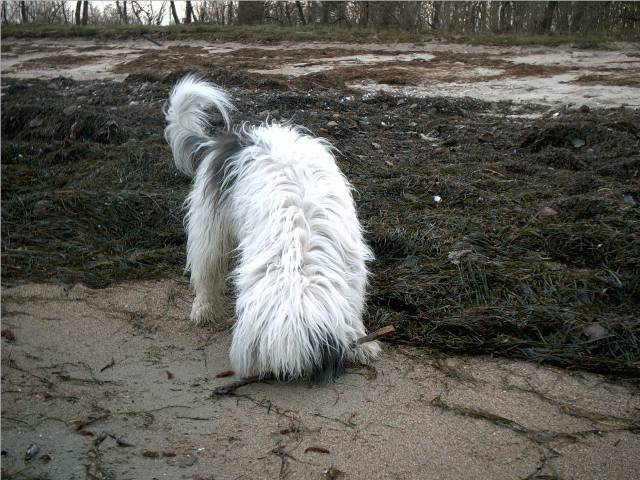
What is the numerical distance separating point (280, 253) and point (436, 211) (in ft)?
8.41

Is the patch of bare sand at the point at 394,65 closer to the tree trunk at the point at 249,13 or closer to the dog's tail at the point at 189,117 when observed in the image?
the tree trunk at the point at 249,13

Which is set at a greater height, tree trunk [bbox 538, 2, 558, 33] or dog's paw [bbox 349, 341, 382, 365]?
tree trunk [bbox 538, 2, 558, 33]

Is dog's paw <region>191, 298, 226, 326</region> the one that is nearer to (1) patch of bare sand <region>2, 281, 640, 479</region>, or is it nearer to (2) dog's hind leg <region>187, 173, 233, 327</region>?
(2) dog's hind leg <region>187, 173, 233, 327</region>

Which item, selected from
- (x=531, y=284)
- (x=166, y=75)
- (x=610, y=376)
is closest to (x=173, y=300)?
(x=531, y=284)

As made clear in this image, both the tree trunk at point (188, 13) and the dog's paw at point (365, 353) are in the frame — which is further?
the tree trunk at point (188, 13)

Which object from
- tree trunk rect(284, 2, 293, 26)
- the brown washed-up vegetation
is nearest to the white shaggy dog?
the brown washed-up vegetation

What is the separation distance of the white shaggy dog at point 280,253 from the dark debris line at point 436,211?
0.71m

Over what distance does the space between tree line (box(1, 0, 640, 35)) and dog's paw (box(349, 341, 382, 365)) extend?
57.9 ft

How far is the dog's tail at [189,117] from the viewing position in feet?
15.4

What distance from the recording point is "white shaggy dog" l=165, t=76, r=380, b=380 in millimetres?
3217

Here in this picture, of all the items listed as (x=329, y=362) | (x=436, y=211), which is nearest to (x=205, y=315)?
(x=329, y=362)

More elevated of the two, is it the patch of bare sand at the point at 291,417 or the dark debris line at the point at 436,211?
the dark debris line at the point at 436,211

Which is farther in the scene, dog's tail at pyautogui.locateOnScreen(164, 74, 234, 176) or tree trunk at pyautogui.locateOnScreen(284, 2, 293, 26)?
tree trunk at pyautogui.locateOnScreen(284, 2, 293, 26)

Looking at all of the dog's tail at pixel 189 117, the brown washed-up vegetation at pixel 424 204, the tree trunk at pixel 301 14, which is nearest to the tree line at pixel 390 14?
the tree trunk at pixel 301 14
